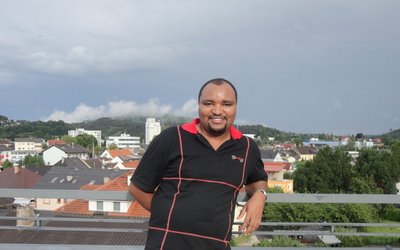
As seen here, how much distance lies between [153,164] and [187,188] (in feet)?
0.67

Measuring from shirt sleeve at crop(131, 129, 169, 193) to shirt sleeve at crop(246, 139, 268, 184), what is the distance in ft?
1.57

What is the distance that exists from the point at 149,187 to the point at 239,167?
1.54 ft

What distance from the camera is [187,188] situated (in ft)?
6.82

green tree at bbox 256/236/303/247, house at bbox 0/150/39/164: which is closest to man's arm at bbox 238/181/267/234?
green tree at bbox 256/236/303/247

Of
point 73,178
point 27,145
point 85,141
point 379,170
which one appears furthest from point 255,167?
point 27,145

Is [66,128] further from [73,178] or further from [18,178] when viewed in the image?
[73,178]

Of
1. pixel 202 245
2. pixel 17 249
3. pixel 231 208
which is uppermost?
pixel 231 208

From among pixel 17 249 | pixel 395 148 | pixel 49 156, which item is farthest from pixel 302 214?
pixel 49 156

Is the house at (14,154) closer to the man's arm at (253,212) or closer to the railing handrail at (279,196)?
the railing handrail at (279,196)

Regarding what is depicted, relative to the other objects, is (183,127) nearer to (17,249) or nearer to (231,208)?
(231,208)

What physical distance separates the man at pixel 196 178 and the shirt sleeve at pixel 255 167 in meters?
0.08

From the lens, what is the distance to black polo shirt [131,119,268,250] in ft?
6.79

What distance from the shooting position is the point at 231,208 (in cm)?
217

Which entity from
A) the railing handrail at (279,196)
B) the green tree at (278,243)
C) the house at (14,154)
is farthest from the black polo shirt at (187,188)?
the house at (14,154)
